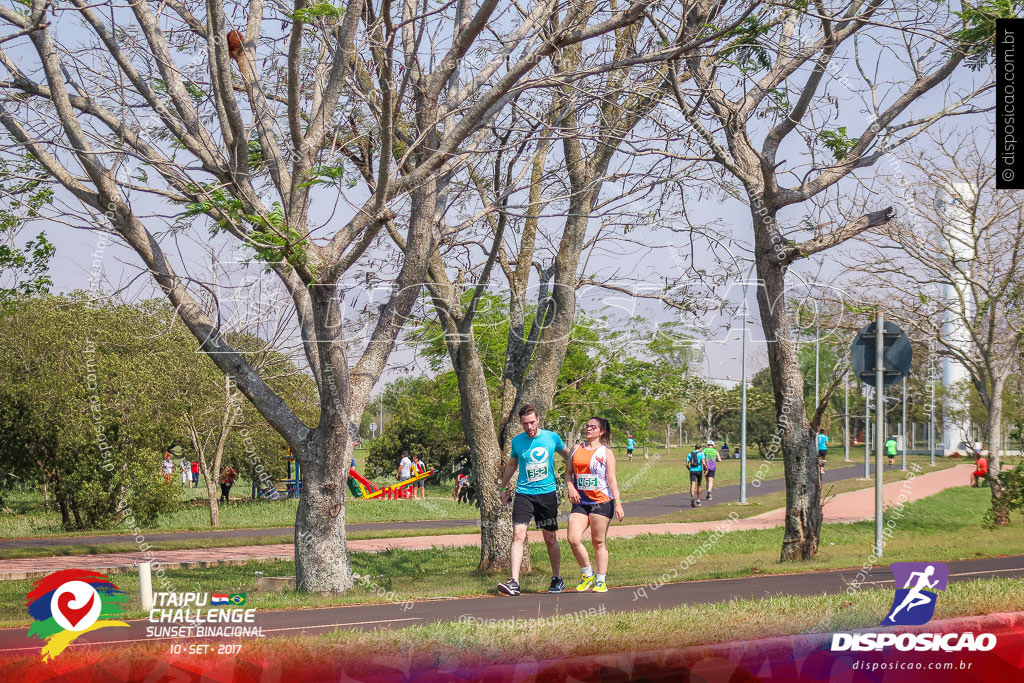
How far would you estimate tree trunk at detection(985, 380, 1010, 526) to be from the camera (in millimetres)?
21344

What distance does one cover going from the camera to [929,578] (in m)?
8.14

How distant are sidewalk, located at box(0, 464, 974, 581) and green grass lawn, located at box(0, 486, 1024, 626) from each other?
0.84 metres

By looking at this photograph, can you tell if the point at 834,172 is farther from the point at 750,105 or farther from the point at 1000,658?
the point at 1000,658

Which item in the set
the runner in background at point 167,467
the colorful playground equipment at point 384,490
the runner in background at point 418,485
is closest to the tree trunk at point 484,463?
the runner in background at point 167,467

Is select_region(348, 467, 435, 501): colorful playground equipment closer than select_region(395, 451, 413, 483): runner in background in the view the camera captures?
Yes

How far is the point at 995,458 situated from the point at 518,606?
17045 mm

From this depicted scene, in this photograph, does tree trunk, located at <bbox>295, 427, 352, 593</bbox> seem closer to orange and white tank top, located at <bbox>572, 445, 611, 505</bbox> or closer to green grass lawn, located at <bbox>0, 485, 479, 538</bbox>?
orange and white tank top, located at <bbox>572, 445, 611, 505</bbox>

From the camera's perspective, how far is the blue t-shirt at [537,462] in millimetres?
10266

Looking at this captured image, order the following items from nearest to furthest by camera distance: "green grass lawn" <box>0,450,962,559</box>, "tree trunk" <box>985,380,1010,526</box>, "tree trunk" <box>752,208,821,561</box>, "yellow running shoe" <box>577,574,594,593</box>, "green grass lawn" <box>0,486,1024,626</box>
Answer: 1. "yellow running shoe" <box>577,574,594,593</box>
2. "green grass lawn" <box>0,486,1024,626</box>
3. "tree trunk" <box>752,208,821,561</box>
4. "green grass lawn" <box>0,450,962,559</box>
5. "tree trunk" <box>985,380,1010,526</box>

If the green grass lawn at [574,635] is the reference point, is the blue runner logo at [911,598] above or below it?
above

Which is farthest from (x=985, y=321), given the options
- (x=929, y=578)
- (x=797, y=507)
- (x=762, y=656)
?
(x=762, y=656)

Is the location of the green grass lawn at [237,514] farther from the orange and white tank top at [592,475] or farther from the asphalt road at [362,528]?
the orange and white tank top at [592,475]

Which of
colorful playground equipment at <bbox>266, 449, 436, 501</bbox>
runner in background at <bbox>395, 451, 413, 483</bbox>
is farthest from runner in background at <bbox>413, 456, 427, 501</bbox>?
colorful playground equipment at <bbox>266, 449, 436, 501</bbox>

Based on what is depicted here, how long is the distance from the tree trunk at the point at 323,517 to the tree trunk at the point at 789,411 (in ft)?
20.6
